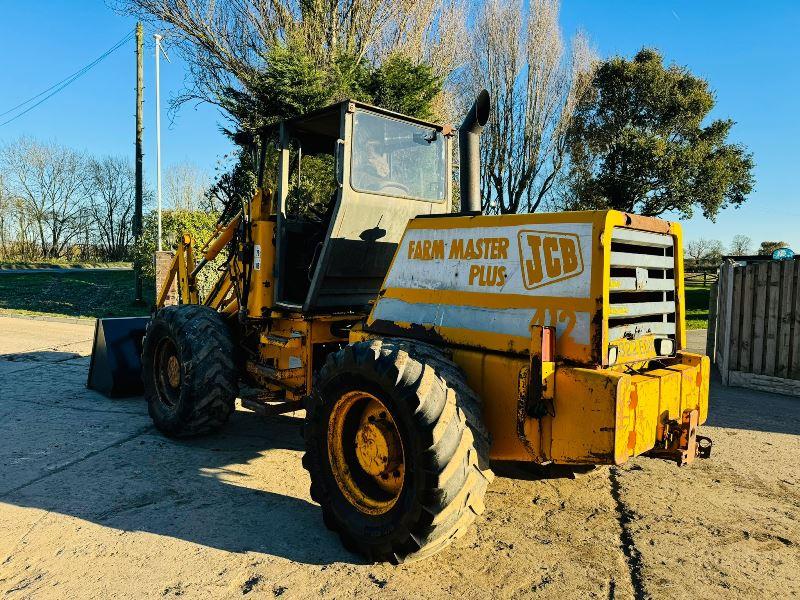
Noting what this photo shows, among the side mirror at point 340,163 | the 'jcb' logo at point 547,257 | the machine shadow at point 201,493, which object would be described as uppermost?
the side mirror at point 340,163

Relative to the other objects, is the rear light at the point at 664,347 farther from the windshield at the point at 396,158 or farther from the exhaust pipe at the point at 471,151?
the windshield at the point at 396,158

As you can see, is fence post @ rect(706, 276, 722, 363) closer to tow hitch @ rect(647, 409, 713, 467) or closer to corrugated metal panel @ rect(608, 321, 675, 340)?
corrugated metal panel @ rect(608, 321, 675, 340)

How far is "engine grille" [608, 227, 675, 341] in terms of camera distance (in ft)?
10.9

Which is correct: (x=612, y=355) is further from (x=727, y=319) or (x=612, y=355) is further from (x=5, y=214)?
(x=5, y=214)

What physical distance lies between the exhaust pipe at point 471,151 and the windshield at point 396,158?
29.5 inches

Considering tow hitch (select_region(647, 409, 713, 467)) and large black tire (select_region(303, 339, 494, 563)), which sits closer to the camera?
large black tire (select_region(303, 339, 494, 563))

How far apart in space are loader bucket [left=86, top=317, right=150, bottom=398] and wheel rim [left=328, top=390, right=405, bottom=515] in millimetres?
4044

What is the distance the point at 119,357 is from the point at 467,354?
4.99m

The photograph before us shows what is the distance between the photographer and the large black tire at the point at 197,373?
5109mm

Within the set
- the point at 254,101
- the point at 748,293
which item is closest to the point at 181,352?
the point at 748,293

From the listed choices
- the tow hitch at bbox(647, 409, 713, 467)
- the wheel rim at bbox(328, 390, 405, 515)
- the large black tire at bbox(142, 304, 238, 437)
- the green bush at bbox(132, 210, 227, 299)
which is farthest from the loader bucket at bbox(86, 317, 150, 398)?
the green bush at bbox(132, 210, 227, 299)

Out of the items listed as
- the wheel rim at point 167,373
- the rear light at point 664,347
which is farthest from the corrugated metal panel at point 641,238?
the wheel rim at point 167,373

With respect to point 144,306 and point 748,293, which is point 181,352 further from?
point 144,306

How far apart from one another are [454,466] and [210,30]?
16358mm
